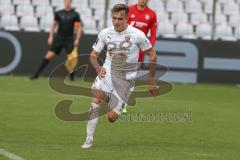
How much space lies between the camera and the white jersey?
10.7m

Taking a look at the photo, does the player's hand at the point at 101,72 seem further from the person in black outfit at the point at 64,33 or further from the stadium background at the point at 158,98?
the person in black outfit at the point at 64,33

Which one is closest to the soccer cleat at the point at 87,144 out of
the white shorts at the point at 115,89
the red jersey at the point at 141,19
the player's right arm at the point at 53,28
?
the white shorts at the point at 115,89

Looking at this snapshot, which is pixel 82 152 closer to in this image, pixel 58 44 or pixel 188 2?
pixel 58 44

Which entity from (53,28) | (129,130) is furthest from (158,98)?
(129,130)

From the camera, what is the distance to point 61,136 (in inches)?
453

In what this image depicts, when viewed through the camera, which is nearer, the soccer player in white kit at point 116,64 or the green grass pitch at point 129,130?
the green grass pitch at point 129,130

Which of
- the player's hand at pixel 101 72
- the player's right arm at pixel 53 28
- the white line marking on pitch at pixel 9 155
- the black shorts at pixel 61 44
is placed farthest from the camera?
the black shorts at pixel 61 44

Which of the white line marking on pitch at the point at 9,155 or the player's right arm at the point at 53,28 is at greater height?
the white line marking on pitch at the point at 9,155

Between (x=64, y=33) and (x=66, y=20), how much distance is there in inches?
18.1

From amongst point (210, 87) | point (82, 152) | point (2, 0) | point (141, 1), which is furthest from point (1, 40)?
point (82, 152)

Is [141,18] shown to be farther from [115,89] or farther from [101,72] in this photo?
[101,72]

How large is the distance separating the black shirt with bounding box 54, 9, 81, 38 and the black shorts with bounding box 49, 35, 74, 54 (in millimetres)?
142

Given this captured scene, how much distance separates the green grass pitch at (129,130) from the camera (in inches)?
397

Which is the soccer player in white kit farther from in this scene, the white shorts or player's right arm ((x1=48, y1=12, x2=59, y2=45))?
player's right arm ((x1=48, y1=12, x2=59, y2=45))
